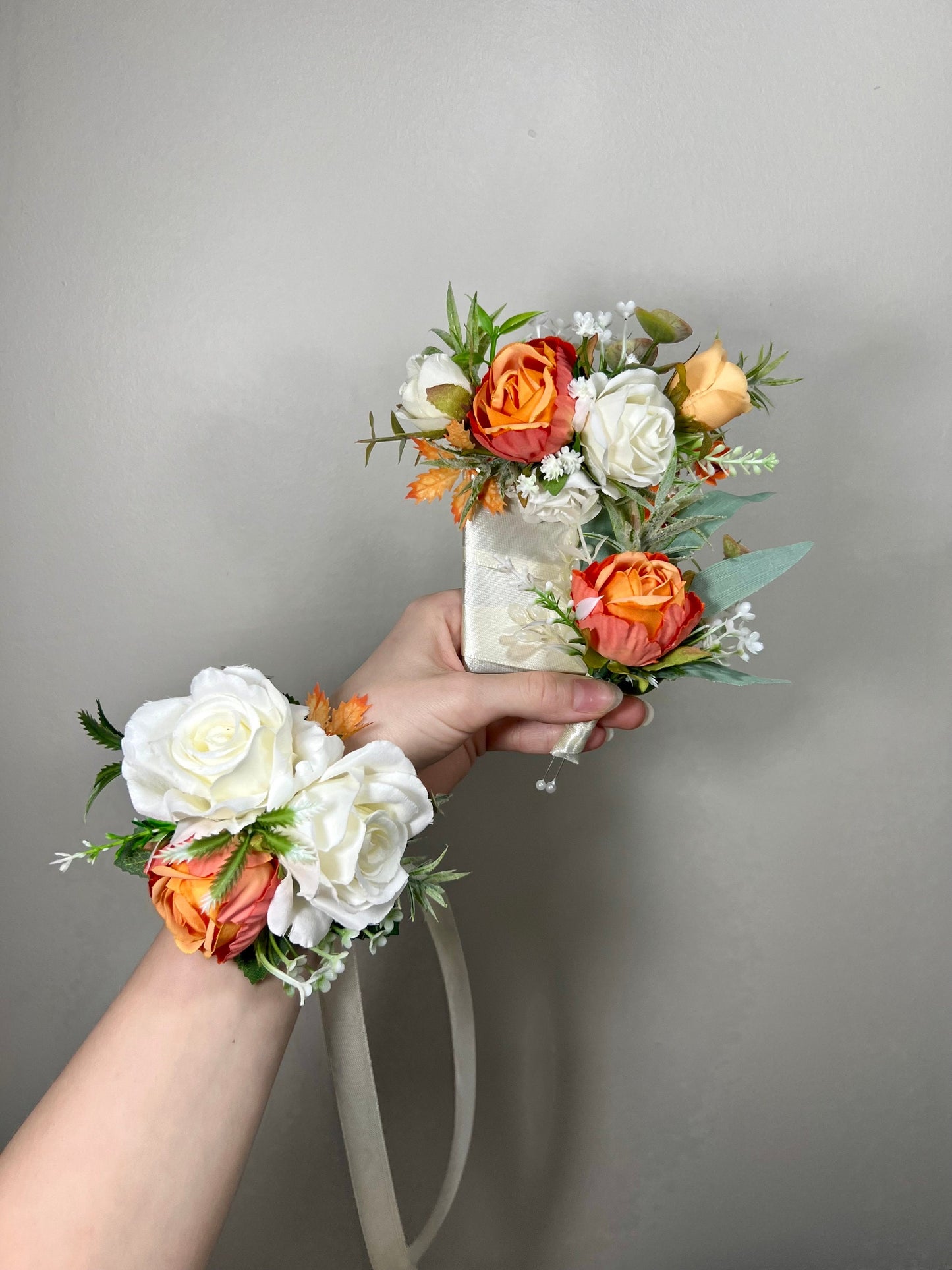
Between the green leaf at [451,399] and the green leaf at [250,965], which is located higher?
the green leaf at [451,399]

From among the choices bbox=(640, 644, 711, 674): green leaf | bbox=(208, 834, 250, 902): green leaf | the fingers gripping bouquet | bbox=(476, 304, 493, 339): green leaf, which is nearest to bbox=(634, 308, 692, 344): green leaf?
the fingers gripping bouquet

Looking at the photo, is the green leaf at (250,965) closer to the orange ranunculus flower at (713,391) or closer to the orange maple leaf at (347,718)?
the orange maple leaf at (347,718)

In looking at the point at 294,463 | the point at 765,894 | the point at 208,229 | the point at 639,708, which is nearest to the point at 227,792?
the point at 639,708

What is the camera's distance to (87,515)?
1.10 m

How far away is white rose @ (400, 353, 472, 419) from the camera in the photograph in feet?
2.38

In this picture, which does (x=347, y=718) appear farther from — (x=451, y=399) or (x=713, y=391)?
(x=713, y=391)

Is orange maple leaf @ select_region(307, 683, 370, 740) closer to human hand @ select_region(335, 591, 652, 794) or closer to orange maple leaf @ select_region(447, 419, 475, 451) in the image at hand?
human hand @ select_region(335, 591, 652, 794)

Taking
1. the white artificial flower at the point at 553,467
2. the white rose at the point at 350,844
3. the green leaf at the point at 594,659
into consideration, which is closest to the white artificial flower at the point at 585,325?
the white artificial flower at the point at 553,467

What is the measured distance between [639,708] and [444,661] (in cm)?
18

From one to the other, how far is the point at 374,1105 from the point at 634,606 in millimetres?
465

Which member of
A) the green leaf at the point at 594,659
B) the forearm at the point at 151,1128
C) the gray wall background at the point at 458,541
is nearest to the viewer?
the forearm at the point at 151,1128

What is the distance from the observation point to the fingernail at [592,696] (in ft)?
2.44

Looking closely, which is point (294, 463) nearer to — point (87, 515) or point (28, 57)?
point (87, 515)

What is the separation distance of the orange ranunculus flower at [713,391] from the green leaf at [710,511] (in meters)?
0.06
